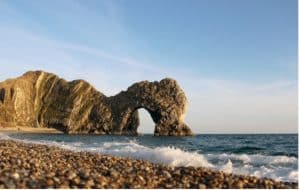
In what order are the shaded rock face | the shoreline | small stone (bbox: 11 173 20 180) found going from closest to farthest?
the shoreline, small stone (bbox: 11 173 20 180), the shaded rock face

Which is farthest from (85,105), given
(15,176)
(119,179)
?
(15,176)

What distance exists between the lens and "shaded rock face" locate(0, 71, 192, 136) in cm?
10775

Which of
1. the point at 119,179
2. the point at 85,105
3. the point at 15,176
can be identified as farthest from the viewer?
the point at 85,105

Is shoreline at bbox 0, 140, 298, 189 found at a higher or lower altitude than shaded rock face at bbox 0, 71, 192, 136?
lower

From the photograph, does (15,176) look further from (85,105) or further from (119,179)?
(85,105)

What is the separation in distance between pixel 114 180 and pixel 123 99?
103 meters

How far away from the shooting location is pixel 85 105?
405ft

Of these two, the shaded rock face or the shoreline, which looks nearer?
the shoreline

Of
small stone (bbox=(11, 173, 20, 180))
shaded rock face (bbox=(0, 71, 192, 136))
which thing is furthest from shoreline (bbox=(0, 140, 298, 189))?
shaded rock face (bbox=(0, 71, 192, 136))

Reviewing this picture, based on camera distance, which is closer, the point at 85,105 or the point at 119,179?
the point at 119,179

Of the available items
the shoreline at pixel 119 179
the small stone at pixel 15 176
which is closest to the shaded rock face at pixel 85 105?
the shoreline at pixel 119 179

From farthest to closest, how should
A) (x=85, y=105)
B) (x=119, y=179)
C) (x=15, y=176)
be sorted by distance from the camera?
1. (x=85, y=105)
2. (x=119, y=179)
3. (x=15, y=176)

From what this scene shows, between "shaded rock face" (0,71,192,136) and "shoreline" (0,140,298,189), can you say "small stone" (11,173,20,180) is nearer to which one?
"shoreline" (0,140,298,189)

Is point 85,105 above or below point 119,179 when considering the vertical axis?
above
